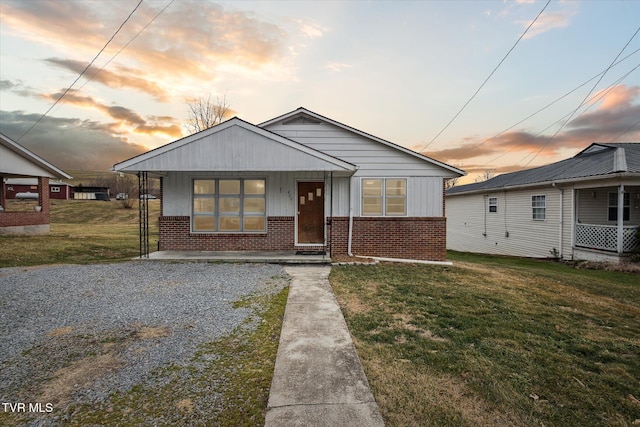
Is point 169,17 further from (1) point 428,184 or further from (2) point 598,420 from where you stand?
(2) point 598,420

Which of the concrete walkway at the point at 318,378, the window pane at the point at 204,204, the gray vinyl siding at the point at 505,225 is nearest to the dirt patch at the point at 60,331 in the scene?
the concrete walkway at the point at 318,378

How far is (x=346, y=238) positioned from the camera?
418 inches

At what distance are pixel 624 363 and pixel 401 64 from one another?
13.0 meters

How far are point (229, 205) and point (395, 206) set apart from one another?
5.82 metres

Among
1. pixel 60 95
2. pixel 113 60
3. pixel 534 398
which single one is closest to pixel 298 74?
pixel 113 60

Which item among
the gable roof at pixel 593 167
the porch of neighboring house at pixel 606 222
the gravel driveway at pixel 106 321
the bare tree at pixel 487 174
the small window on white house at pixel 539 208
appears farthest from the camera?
the bare tree at pixel 487 174

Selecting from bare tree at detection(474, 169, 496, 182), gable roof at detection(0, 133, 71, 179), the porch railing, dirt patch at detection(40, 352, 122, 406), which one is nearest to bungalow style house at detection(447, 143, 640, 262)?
the porch railing

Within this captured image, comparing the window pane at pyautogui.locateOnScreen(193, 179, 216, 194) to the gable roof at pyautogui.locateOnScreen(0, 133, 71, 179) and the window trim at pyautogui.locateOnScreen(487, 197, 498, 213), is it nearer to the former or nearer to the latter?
the gable roof at pyautogui.locateOnScreen(0, 133, 71, 179)

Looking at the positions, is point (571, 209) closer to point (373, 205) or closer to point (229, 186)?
point (373, 205)

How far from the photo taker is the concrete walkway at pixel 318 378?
2.41 metres

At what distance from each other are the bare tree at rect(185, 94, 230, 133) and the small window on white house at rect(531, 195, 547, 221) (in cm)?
2434

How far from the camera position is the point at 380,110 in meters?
15.5

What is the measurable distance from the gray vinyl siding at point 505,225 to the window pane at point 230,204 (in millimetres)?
15154

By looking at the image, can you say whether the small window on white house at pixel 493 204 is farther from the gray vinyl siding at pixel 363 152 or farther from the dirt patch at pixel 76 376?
the dirt patch at pixel 76 376
